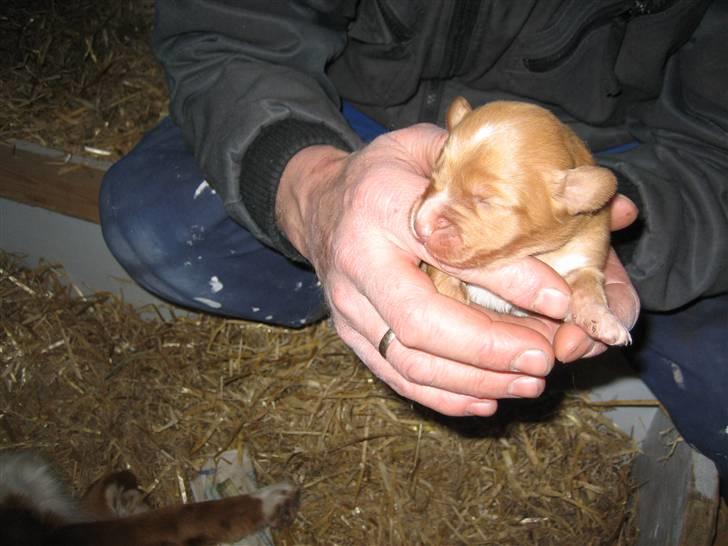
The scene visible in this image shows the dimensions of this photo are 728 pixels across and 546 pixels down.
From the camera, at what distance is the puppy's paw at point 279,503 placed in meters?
2.33

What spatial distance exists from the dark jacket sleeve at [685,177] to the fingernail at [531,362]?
2.88ft

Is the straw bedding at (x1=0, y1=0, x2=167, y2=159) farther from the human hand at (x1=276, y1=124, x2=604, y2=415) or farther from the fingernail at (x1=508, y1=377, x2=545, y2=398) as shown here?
the fingernail at (x1=508, y1=377, x2=545, y2=398)

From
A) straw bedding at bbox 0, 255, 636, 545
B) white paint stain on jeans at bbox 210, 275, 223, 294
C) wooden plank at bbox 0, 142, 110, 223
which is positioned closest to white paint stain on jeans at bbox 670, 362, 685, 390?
straw bedding at bbox 0, 255, 636, 545

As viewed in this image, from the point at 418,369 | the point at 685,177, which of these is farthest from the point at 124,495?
the point at 685,177

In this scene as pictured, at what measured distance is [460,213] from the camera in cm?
134

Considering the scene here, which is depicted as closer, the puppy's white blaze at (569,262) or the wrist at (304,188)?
the puppy's white blaze at (569,262)

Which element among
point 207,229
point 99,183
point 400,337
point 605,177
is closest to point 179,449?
point 207,229

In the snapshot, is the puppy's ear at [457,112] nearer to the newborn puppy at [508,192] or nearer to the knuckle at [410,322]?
the newborn puppy at [508,192]

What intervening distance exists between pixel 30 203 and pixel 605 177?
259cm

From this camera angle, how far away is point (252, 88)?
2010mm

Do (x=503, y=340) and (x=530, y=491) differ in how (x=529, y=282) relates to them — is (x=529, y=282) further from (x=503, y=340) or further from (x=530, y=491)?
(x=530, y=491)

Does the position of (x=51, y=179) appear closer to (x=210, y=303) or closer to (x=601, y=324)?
(x=210, y=303)

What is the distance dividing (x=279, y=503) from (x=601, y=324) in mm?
1461

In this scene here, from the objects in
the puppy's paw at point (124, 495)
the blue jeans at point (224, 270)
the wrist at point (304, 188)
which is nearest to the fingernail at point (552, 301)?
the wrist at point (304, 188)
